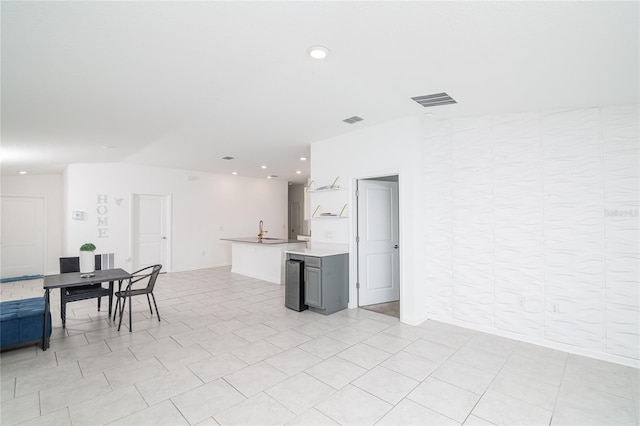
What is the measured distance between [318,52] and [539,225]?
9.74 ft

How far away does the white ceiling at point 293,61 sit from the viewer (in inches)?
73.5

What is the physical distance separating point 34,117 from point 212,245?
5.53 m

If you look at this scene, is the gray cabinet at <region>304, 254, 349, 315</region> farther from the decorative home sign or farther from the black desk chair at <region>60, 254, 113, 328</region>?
the decorative home sign

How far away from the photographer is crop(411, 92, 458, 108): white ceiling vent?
325 cm

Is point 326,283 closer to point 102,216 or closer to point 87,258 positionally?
point 87,258

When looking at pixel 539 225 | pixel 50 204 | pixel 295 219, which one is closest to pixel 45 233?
pixel 50 204

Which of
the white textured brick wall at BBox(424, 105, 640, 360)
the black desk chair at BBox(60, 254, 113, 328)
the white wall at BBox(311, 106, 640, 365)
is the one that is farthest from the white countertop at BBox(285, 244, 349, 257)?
the black desk chair at BBox(60, 254, 113, 328)

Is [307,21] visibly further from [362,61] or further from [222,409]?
[222,409]

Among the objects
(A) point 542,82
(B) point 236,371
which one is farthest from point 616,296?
(B) point 236,371

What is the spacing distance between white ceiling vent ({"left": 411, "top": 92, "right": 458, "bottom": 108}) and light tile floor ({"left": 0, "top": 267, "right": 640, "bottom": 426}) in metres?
2.62

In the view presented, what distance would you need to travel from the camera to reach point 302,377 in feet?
8.79

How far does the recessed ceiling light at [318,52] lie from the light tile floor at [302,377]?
2624 mm

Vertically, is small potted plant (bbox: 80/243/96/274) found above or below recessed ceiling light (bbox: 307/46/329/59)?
below

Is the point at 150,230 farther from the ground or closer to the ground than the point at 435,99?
closer to the ground
